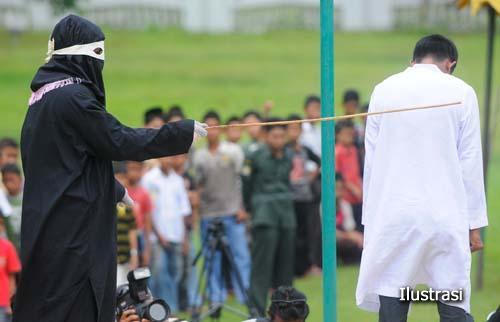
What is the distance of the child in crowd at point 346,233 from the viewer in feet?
43.8

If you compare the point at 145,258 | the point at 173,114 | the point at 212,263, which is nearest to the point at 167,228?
the point at 145,258

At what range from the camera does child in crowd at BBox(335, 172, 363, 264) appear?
13359 millimetres

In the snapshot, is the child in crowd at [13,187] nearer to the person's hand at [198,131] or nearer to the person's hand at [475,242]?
the person's hand at [198,131]

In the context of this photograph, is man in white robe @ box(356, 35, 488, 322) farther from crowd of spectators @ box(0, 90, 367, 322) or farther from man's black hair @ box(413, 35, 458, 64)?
crowd of spectators @ box(0, 90, 367, 322)

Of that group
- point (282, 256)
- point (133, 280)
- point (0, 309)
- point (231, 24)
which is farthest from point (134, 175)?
point (231, 24)

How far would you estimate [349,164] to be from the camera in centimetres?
1351

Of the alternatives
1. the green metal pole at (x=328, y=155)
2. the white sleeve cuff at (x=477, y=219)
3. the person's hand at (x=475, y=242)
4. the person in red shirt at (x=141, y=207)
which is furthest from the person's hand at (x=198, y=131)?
the person in red shirt at (x=141, y=207)

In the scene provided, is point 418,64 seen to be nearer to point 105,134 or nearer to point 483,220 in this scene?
point 483,220

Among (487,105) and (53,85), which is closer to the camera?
(53,85)

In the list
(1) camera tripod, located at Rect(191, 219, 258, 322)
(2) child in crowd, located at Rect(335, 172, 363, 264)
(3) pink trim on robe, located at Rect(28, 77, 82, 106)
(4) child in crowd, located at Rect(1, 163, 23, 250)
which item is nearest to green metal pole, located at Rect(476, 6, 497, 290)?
(2) child in crowd, located at Rect(335, 172, 363, 264)

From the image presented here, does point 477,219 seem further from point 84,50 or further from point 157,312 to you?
point 84,50

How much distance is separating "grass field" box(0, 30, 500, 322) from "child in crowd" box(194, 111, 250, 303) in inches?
Result: 246

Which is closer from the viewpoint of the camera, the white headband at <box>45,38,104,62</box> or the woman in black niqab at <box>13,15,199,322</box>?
the woman in black niqab at <box>13,15,199,322</box>

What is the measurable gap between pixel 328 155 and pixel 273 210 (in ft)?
15.9
